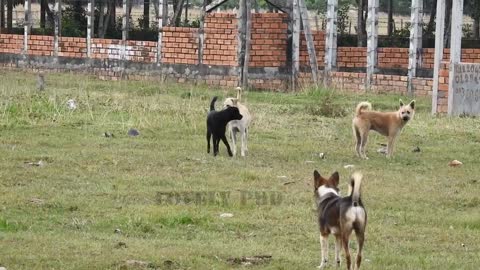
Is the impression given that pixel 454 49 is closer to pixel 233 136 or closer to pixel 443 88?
pixel 443 88

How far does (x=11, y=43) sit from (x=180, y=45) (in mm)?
6337

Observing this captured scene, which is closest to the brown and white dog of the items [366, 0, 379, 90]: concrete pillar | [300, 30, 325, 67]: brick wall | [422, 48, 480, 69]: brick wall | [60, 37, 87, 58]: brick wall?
[366, 0, 379, 90]: concrete pillar

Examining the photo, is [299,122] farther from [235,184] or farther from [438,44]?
[235,184]

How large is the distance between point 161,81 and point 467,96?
379 inches

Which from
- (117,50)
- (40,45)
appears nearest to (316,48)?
(117,50)

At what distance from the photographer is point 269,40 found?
28.4 metres

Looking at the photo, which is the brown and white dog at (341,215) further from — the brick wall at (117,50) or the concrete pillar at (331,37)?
the brick wall at (117,50)

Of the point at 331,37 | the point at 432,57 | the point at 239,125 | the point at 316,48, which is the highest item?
the point at 331,37

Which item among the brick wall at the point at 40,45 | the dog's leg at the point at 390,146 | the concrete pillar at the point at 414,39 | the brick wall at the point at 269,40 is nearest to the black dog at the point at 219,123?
the dog's leg at the point at 390,146

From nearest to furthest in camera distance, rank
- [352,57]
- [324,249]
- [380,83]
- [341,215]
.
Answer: [341,215], [324,249], [380,83], [352,57]

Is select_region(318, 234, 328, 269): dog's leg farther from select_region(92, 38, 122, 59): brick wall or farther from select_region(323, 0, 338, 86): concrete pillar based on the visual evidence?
select_region(92, 38, 122, 59): brick wall

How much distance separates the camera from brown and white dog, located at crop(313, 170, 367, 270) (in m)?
7.81

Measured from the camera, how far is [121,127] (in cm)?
1783

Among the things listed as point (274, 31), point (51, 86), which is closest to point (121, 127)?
point (51, 86)
